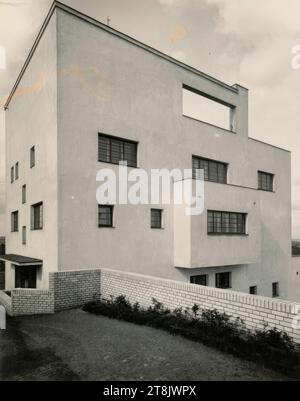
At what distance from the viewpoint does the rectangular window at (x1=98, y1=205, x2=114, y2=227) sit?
15242 millimetres

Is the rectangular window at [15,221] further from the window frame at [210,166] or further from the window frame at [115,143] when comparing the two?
the window frame at [210,166]

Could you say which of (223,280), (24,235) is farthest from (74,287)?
(223,280)

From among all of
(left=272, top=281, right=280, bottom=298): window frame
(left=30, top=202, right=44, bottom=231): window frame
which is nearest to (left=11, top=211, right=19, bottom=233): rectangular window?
(left=30, top=202, right=44, bottom=231): window frame

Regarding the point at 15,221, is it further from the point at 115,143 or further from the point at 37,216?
the point at 115,143

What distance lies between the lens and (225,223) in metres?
18.4

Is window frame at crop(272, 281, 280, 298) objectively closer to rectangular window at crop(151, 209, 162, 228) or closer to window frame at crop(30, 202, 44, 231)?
rectangular window at crop(151, 209, 162, 228)

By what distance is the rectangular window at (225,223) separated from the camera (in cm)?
1772

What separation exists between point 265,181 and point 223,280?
995cm

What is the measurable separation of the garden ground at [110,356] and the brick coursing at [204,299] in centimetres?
121

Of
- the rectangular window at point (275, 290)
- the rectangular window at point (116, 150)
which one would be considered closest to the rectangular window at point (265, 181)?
the rectangular window at point (275, 290)

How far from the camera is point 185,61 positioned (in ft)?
65.1

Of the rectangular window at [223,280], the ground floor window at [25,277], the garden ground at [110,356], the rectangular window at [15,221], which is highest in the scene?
the rectangular window at [15,221]
